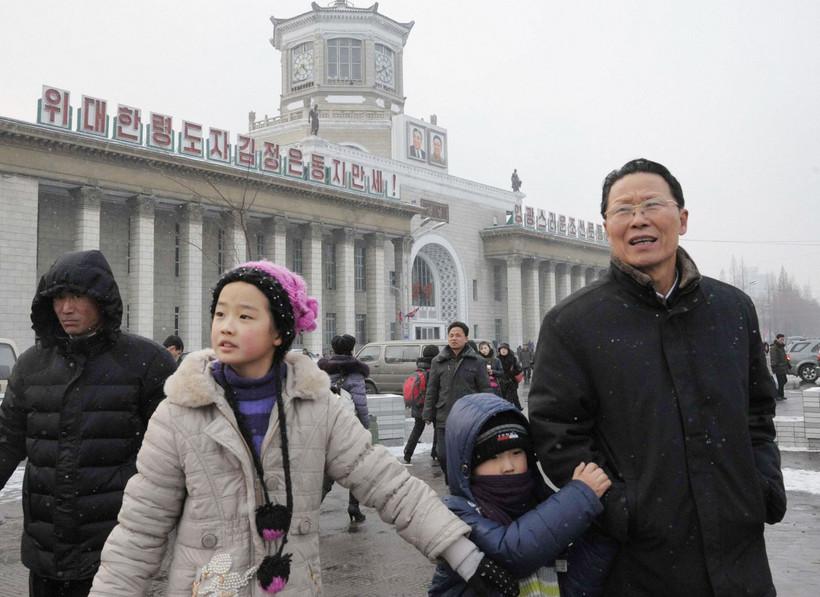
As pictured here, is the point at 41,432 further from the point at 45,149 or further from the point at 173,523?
the point at 45,149

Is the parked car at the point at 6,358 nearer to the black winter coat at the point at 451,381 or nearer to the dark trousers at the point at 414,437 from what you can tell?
the dark trousers at the point at 414,437

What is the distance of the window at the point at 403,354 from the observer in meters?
21.2

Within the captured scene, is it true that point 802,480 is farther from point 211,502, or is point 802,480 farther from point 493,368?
point 211,502

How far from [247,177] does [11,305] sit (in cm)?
1231

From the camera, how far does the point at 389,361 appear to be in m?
21.2

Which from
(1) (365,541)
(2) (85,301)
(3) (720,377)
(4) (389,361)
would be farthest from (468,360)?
(4) (389,361)

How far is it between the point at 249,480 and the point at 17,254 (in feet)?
92.6

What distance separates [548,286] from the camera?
56.8 metres

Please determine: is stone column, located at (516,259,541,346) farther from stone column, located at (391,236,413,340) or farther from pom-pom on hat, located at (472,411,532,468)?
pom-pom on hat, located at (472,411,532,468)

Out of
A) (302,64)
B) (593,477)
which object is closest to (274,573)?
(593,477)

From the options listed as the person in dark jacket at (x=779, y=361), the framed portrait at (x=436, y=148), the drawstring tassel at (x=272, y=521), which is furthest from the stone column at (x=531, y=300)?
the drawstring tassel at (x=272, y=521)

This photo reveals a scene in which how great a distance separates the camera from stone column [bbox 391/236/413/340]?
43062mm

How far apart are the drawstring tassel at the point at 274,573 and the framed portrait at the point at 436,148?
4969 centimetres

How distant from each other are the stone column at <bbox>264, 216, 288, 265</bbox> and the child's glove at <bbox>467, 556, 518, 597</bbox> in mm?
34374
